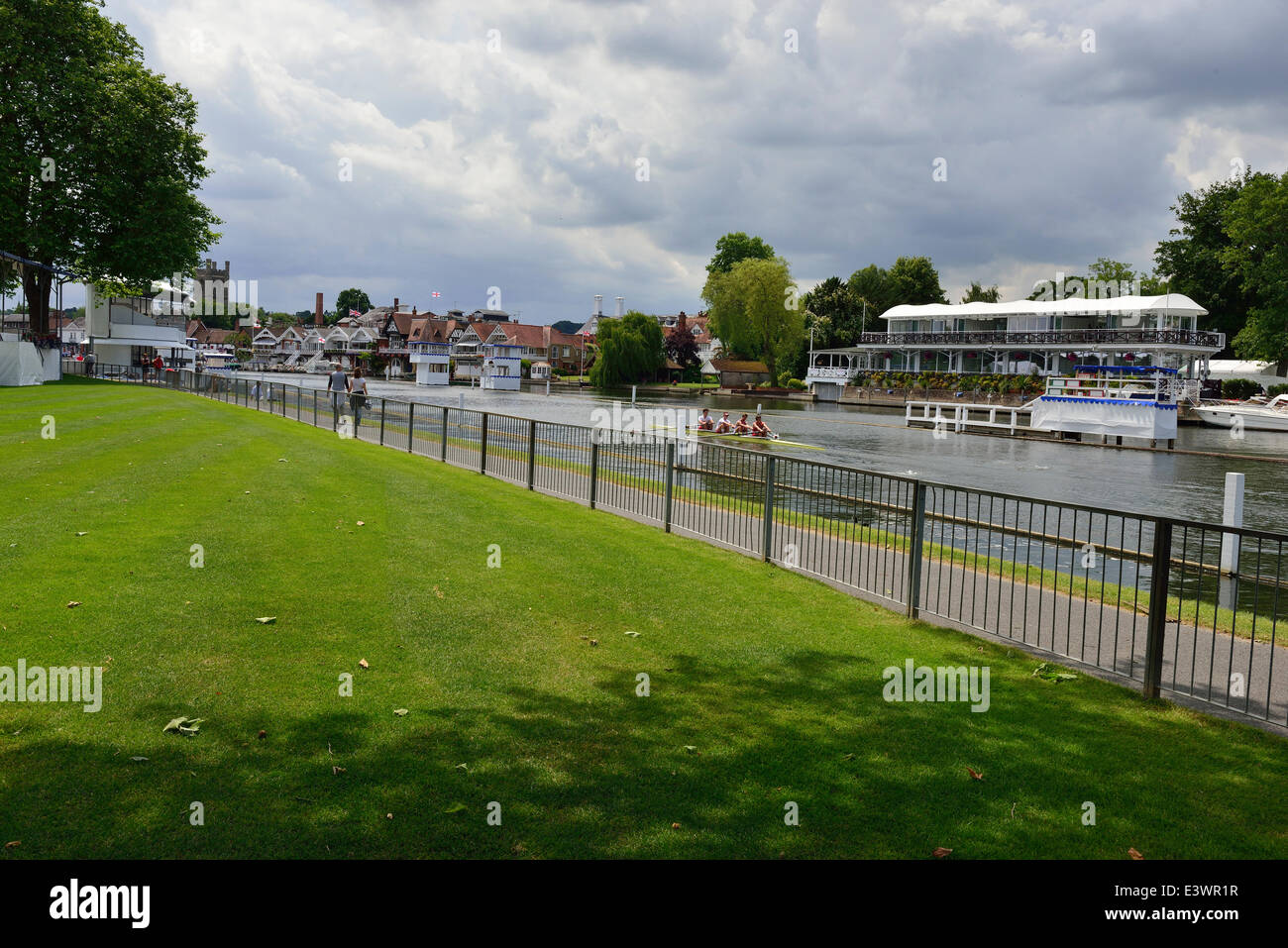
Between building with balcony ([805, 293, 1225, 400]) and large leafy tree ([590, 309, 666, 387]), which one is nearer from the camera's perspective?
building with balcony ([805, 293, 1225, 400])

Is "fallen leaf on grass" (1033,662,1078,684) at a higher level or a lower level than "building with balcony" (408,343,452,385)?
lower

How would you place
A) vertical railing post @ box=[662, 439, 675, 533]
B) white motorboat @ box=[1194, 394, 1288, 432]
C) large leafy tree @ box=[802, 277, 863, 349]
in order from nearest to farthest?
vertical railing post @ box=[662, 439, 675, 533] < white motorboat @ box=[1194, 394, 1288, 432] < large leafy tree @ box=[802, 277, 863, 349]

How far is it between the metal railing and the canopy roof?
74.4 meters

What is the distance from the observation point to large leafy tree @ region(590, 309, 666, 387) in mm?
124750

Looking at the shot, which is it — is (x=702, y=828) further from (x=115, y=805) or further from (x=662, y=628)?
(x=662, y=628)

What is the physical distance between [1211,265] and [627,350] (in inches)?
2652

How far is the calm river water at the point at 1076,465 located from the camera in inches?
1261

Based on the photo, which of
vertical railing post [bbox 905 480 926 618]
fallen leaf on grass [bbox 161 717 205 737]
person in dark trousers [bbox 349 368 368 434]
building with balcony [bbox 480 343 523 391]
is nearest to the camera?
fallen leaf on grass [bbox 161 717 205 737]

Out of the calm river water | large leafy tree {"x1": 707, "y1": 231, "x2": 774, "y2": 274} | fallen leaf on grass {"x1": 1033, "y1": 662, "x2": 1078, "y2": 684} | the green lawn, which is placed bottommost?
the calm river water

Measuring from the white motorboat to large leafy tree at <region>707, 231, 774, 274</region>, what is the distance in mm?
86863

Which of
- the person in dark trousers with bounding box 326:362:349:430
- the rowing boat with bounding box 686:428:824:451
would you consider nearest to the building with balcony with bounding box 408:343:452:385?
the rowing boat with bounding box 686:428:824:451

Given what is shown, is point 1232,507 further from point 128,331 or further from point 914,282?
point 914,282

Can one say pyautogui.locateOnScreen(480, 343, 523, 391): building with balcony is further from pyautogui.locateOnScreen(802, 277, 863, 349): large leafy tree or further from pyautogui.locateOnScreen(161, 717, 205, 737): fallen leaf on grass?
pyautogui.locateOnScreen(161, 717, 205, 737): fallen leaf on grass
